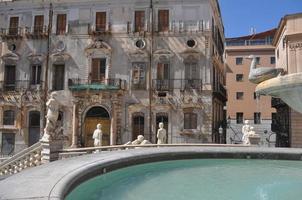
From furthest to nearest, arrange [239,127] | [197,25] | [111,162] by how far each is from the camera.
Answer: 1. [239,127]
2. [197,25]
3. [111,162]

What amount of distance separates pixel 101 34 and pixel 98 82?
370 centimetres

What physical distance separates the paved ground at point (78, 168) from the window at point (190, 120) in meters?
14.8

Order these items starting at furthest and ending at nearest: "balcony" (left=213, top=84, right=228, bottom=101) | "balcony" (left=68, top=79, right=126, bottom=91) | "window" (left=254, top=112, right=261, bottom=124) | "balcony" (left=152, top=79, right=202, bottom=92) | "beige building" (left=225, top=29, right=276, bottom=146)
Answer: "beige building" (left=225, top=29, right=276, bottom=146) < "window" (left=254, top=112, right=261, bottom=124) < "balcony" (left=213, top=84, right=228, bottom=101) < "balcony" (left=68, top=79, right=126, bottom=91) < "balcony" (left=152, top=79, right=202, bottom=92)

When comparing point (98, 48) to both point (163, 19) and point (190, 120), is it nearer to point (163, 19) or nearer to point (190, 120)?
point (163, 19)

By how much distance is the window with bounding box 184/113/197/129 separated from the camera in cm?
2520

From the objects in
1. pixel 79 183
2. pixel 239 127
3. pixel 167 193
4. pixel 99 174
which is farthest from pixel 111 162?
pixel 239 127

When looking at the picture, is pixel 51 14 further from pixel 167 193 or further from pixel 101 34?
pixel 167 193

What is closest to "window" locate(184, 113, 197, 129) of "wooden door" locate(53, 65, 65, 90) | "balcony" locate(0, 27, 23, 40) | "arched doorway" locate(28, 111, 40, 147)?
"wooden door" locate(53, 65, 65, 90)

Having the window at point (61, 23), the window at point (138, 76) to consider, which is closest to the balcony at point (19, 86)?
the window at point (61, 23)

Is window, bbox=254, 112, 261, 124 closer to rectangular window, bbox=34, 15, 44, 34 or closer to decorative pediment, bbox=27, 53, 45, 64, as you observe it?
decorative pediment, bbox=27, 53, 45, 64

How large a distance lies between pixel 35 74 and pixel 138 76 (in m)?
8.46

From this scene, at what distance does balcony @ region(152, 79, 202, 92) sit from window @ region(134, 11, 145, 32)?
422cm

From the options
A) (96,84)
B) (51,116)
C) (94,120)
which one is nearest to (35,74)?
(96,84)

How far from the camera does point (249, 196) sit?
5520 mm
